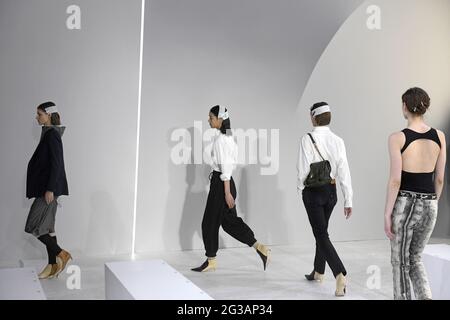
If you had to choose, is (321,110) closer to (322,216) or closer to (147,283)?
(322,216)

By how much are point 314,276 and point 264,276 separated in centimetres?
45

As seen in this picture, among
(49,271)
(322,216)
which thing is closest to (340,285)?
(322,216)

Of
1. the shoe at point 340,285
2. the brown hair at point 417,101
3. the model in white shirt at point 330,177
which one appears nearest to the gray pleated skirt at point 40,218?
the model in white shirt at point 330,177

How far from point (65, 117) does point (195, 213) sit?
1737 millimetres

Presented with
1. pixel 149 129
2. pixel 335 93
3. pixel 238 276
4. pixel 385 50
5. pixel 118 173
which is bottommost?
pixel 238 276

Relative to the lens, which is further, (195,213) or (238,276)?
(195,213)

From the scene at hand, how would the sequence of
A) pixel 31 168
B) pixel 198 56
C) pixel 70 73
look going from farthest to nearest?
pixel 198 56, pixel 70 73, pixel 31 168

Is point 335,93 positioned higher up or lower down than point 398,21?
lower down

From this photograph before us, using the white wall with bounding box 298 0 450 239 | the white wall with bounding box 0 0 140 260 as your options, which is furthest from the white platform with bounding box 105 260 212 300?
the white wall with bounding box 298 0 450 239

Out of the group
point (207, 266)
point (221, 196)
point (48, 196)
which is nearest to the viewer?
point (48, 196)

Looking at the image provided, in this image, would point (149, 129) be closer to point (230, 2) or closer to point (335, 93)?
point (230, 2)

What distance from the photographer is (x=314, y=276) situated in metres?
4.98

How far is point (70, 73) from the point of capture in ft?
18.9

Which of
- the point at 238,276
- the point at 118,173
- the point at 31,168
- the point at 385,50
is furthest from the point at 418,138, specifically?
the point at 385,50
